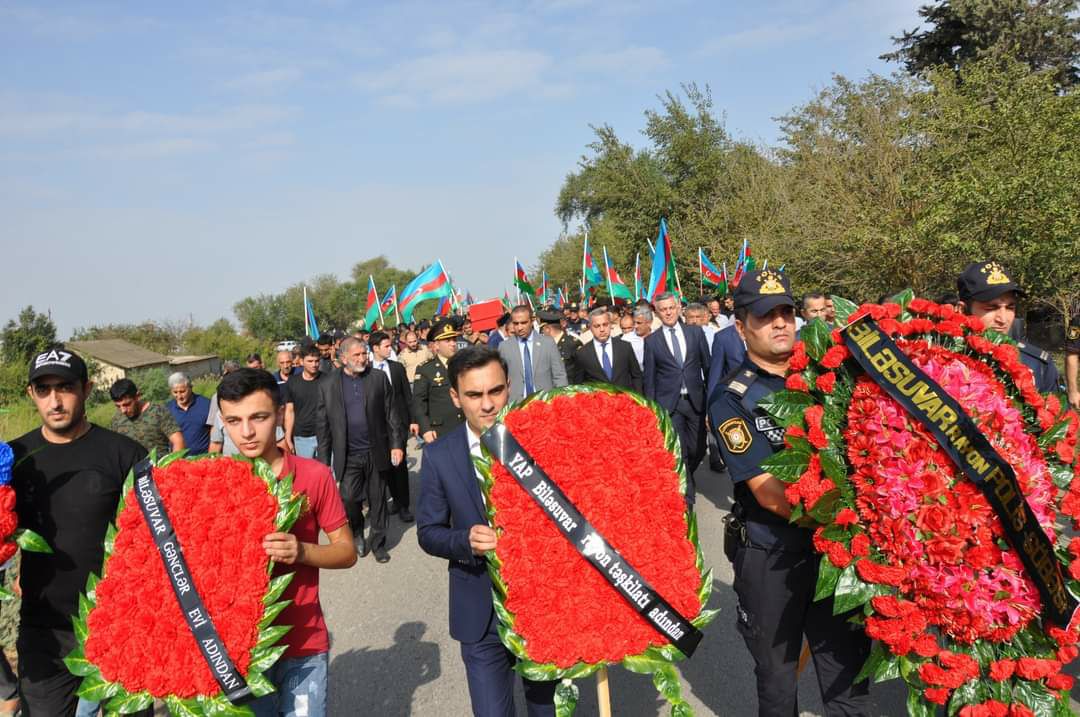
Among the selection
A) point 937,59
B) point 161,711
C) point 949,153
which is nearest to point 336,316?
point 937,59

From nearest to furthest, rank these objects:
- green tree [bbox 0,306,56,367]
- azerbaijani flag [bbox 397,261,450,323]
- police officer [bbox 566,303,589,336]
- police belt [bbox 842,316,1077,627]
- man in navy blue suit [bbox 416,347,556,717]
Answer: police belt [bbox 842,316,1077,627] → man in navy blue suit [bbox 416,347,556,717] → azerbaijani flag [bbox 397,261,450,323] → police officer [bbox 566,303,589,336] → green tree [bbox 0,306,56,367]

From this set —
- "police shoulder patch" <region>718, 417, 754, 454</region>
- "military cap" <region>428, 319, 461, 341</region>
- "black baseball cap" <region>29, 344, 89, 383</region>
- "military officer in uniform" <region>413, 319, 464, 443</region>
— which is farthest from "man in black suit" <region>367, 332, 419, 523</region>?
"police shoulder patch" <region>718, 417, 754, 454</region>

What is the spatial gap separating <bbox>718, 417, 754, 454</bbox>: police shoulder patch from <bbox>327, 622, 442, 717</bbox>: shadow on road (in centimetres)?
264

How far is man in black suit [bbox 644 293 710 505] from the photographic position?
8.12 metres

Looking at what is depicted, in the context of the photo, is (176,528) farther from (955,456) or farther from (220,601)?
(955,456)

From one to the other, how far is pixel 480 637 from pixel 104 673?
1356 mm

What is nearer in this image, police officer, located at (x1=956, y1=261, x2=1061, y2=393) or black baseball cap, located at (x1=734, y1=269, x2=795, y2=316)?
black baseball cap, located at (x1=734, y1=269, x2=795, y2=316)

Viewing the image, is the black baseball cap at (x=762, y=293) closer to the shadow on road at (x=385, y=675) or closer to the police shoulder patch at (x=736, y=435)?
the police shoulder patch at (x=736, y=435)

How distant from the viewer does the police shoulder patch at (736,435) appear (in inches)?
120

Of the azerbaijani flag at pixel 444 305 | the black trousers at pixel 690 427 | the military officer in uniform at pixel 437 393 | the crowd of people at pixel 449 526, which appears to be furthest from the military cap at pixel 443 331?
the azerbaijani flag at pixel 444 305

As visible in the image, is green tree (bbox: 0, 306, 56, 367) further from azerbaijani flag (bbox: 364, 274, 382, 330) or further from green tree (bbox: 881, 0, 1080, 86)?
green tree (bbox: 881, 0, 1080, 86)

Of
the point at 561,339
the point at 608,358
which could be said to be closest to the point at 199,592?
the point at 608,358

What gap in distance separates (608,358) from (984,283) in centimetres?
505

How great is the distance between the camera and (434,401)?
8.31 m
